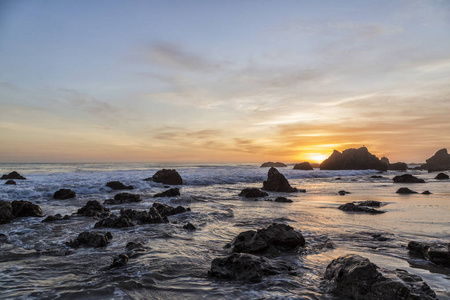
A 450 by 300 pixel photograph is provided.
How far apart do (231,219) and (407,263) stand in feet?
22.0

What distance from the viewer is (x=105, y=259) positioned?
626 cm

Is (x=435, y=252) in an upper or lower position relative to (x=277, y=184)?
upper

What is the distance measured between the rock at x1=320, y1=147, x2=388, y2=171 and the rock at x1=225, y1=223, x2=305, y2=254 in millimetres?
70704

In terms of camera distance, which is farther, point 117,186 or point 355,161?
point 355,161

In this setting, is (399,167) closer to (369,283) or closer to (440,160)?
(440,160)

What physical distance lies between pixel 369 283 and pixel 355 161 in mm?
75294

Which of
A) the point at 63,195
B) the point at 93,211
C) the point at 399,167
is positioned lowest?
the point at 63,195

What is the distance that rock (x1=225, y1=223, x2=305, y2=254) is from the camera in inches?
258

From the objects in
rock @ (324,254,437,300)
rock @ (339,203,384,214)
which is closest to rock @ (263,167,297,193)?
rock @ (339,203,384,214)

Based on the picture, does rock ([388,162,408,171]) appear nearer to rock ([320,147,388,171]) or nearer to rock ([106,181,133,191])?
rock ([320,147,388,171])

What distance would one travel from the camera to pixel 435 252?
555 centimetres

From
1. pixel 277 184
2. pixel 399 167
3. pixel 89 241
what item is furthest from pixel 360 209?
pixel 399 167

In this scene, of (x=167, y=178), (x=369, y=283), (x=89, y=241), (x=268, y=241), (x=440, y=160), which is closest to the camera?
(x=369, y=283)

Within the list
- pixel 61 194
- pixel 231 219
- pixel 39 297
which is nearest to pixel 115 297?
pixel 39 297
